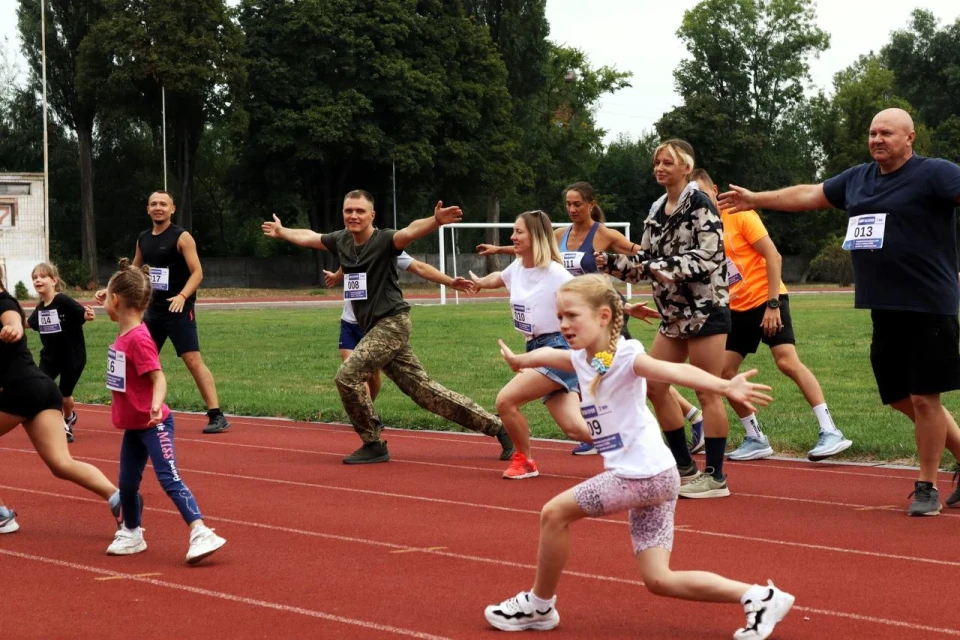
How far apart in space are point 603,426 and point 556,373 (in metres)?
3.65

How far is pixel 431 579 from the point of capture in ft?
19.6

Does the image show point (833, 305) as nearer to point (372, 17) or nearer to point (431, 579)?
point (372, 17)

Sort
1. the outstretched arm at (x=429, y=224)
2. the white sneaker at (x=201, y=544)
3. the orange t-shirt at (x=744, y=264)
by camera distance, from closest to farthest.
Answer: the white sneaker at (x=201, y=544) < the outstretched arm at (x=429, y=224) < the orange t-shirt at (x=744, y=264)

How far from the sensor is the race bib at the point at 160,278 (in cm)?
1168

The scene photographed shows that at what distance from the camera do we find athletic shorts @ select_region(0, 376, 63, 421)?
276 inches

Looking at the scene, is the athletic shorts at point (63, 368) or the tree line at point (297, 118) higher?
the tree line at point (297, 118)

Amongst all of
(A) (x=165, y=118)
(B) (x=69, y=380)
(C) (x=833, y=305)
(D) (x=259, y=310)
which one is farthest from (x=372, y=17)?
(B) (x=69, y=380)

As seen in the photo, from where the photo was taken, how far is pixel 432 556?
21.3 feet

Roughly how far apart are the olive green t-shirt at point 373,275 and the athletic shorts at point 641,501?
17.2ft

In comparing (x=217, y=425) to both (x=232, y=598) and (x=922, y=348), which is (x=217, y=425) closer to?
(x=232, y=598)

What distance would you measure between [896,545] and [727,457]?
3.35 meters

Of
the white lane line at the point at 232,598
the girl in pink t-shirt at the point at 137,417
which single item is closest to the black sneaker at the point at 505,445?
the girl in pink t-shirt at the point at 137,417

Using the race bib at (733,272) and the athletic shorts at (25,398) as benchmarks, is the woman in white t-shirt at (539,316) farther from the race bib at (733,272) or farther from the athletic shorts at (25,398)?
the athletic shorts at (25,398)

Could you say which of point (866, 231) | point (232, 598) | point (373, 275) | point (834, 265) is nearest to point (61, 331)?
point (373, 275)
